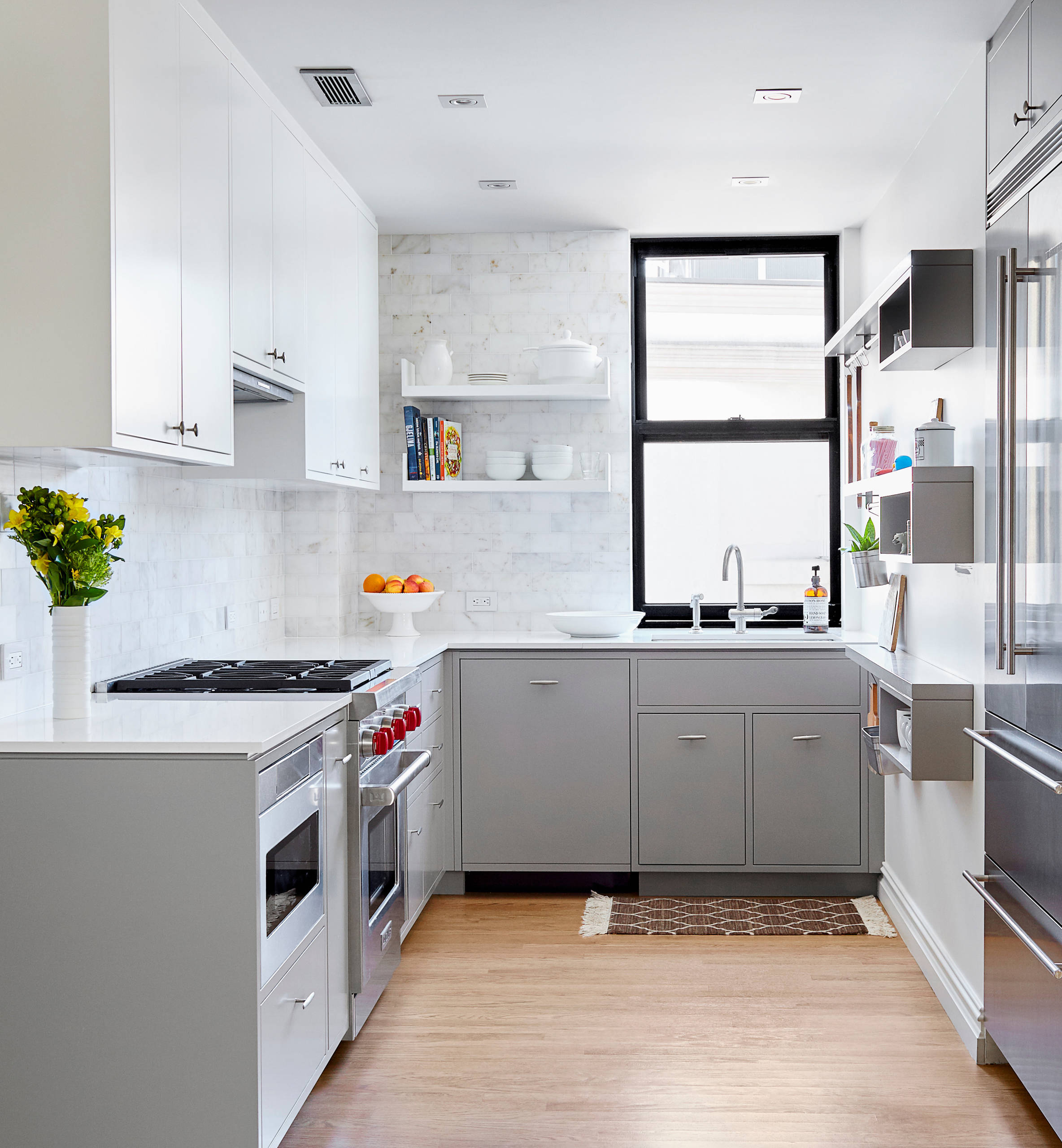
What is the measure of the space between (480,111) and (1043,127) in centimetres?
156

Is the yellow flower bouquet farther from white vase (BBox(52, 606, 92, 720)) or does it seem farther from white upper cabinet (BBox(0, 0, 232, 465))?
white upper cabinet (BBox(0, 0, 232, 465))

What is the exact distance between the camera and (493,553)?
4555 mm

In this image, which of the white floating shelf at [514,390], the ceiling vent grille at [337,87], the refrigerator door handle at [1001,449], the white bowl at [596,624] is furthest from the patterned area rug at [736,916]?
the ceiling vent grille at [337,87]

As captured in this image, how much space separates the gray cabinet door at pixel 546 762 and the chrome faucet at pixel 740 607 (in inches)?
24.3

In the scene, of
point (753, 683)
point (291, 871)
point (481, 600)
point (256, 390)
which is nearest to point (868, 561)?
point (753, 683)

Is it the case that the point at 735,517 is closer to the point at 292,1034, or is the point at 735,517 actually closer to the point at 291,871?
the point at 291,871

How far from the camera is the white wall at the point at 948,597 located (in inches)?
109

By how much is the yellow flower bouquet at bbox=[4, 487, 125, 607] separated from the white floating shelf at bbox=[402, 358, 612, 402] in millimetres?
2097

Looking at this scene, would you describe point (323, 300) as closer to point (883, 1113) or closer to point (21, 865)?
point (21, 865)

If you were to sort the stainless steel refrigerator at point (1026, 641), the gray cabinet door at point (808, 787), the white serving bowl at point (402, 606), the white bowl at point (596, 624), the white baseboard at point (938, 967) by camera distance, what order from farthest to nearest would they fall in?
1. the white serving bowl at point (402, 606)
2. the white bowl at point (596, 624)
3. the gray cabinet door at point (808, 787)
4. the white baseboard at point (938, 967)
5. the stainless steel refrigerator at point (1026, 641)

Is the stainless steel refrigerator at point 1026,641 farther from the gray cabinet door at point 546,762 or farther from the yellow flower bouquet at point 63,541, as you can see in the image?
the yellow flower bouquet at point 63,541

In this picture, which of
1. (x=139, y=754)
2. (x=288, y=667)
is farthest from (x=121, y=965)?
(x=288, y=667)

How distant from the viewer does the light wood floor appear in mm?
2410

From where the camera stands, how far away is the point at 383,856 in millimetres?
3016
